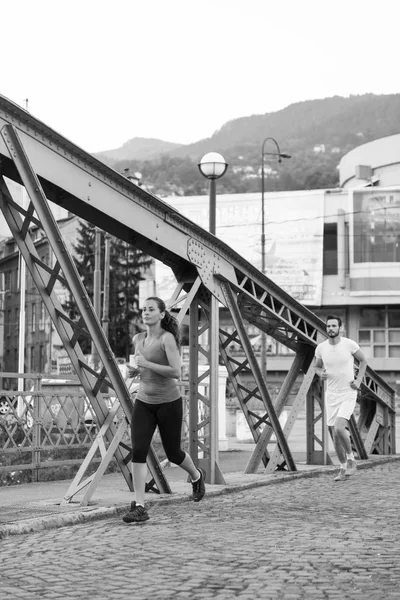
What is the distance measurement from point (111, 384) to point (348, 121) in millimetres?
158343

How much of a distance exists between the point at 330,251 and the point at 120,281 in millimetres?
23815

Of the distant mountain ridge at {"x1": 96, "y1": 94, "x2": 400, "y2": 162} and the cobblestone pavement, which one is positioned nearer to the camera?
the cobblestone pavement

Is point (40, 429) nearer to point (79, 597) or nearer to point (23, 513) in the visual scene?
point (23, 513)

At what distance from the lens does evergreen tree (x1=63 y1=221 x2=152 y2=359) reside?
83.9m

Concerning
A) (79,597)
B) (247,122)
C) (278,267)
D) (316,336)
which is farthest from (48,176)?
(247,122)

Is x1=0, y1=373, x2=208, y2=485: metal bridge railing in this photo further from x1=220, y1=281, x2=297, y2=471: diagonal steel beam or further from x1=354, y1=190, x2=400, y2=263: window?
x1=354, y1=190, x2=400, y2=263: window

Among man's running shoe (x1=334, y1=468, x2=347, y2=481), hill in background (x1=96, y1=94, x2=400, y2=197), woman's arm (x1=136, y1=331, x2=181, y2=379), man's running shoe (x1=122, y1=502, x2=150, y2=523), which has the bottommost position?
man's running shoe (x1=334, y1=468, x2=347, y2=481)

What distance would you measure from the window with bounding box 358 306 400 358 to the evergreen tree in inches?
828

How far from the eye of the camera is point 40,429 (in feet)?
41.4

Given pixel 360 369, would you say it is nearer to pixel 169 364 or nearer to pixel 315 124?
pixel 169 364

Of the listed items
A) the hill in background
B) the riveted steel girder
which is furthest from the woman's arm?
the hill in background

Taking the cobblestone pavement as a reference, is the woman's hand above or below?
above

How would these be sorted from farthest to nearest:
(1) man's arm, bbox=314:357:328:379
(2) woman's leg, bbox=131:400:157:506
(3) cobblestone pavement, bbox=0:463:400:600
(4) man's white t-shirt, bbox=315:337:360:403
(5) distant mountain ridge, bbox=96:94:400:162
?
(5) distant mountain ridge, bbox=96:94:400:162
(1) man's arm, bbox=314:357:328:379
(4) man's white t-shirt, bbox=315:337:360:403
(2) woman's leg, bbox=131:400:157:506
(3) cobblestone pavement, bbox=0:463:400:600

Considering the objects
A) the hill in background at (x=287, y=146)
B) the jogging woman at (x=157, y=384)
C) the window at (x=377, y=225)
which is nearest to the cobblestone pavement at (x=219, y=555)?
the jogging woman at (x=157, y=384)
